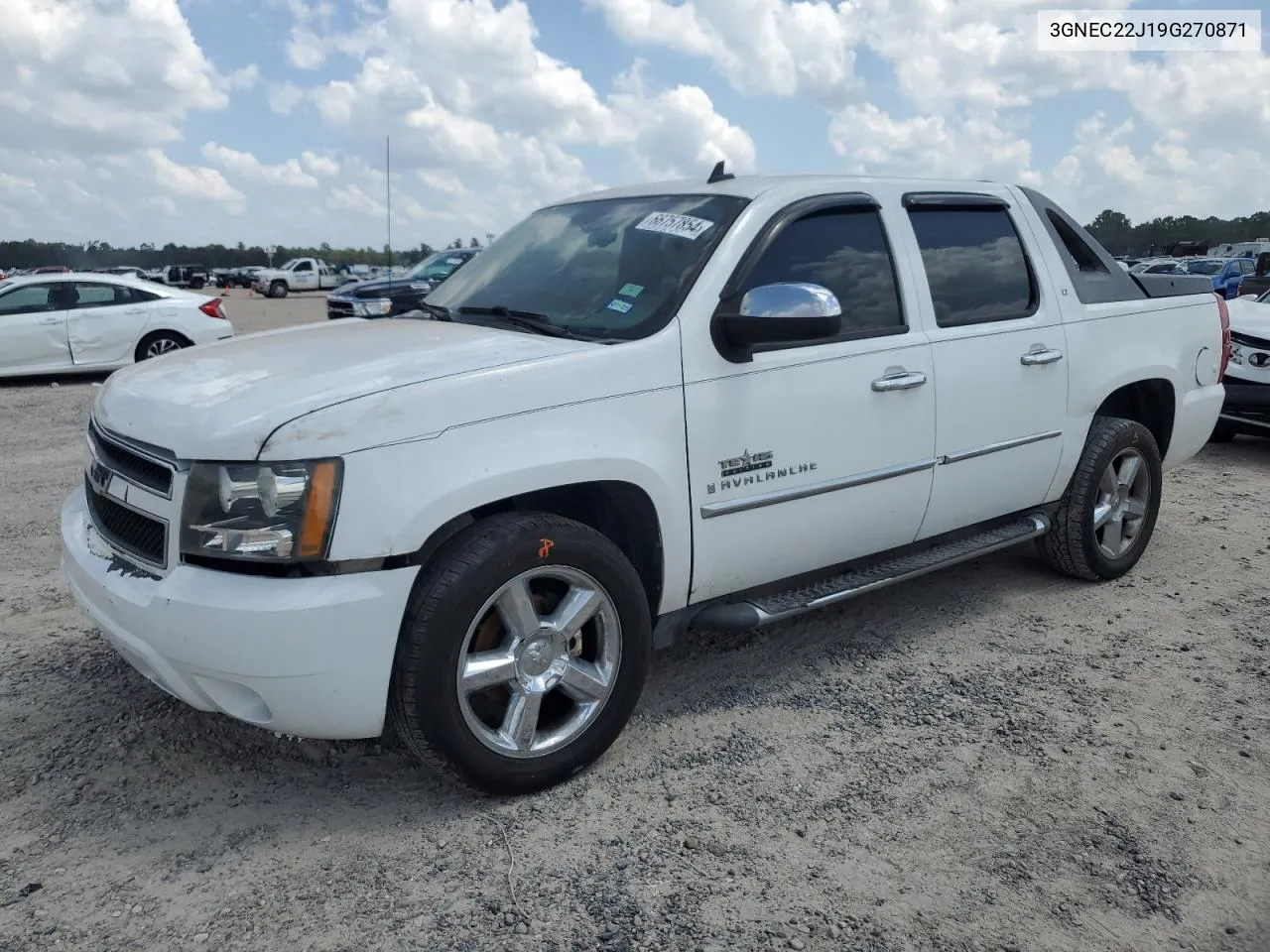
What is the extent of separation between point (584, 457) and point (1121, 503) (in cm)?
321

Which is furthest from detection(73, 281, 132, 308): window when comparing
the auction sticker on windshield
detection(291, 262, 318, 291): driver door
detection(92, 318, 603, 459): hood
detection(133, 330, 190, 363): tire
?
detection(291, 262, 318, 291): driver door

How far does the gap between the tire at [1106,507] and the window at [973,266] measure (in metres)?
0.82

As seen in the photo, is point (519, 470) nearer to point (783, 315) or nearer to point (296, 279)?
point (783, 315)

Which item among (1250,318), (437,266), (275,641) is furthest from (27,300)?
(1250,318)

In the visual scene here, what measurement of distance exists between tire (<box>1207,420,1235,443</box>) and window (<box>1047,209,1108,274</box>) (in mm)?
4603

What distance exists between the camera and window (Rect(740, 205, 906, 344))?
362 centimetres

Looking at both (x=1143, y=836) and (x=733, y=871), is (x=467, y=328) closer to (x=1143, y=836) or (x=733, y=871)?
(x=733, y=871)

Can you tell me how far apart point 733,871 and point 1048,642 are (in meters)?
2.16

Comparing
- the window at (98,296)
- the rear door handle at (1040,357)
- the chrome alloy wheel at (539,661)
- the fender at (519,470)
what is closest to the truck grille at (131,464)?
the fender at (519,470)

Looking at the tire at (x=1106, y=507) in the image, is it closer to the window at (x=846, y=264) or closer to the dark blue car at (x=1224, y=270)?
the window at (x=846, y=264)

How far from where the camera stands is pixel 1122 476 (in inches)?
195

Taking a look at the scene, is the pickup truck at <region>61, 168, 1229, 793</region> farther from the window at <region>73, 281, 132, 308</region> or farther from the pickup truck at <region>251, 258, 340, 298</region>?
the pickup truck at <region>251, 258, 340, 298</region>

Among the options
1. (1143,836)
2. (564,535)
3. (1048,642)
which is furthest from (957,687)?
(564,535)

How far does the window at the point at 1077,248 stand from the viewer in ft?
15.6
